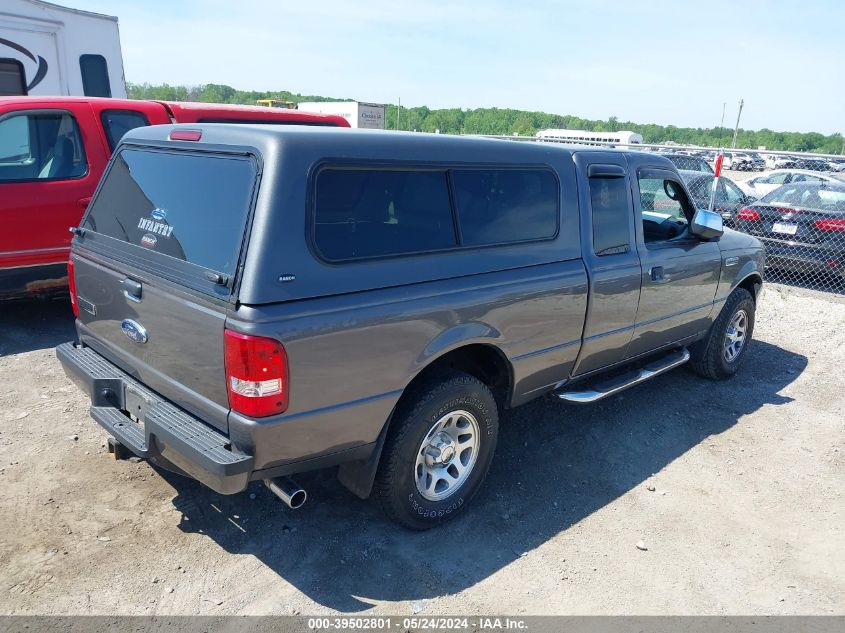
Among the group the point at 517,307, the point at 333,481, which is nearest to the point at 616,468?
the point at 517,307

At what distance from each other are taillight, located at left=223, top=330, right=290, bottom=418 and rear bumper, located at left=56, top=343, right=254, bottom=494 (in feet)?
0.75

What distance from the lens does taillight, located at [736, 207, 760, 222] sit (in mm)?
9711

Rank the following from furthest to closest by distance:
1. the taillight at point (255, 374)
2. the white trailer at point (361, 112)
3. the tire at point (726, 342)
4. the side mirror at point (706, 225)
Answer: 1. the white trailer at point (361, 112)
2. the tire at point (726, 342)
3. the side mirror at point (706, 225)
4. the taillight at point (255, 374)

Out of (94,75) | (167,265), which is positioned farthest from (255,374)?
(94,75)

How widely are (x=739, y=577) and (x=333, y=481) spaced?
2271 mm

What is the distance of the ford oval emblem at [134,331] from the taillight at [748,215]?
923 cm

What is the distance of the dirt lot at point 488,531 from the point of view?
304 cm

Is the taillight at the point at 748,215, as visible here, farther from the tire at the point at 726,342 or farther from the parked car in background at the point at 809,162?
the tire at the point at 726,342

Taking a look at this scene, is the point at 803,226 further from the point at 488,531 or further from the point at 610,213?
the point at 488,531

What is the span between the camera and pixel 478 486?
371 centimetres

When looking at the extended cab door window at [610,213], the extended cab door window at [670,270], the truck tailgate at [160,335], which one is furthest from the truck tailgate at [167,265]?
the extended cab door window at [670,270]

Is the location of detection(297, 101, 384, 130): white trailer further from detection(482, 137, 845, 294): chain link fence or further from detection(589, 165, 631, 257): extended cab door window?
detection(589, 165, 631, 257): extended cab door window

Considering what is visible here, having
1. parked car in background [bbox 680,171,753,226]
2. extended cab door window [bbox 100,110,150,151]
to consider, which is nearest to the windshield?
parked car in background [bbox 680,171,753,226]

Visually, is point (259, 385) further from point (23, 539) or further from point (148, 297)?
point (23, 539)
